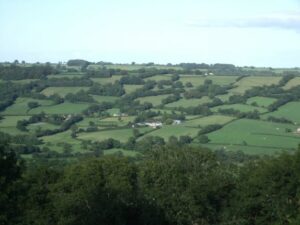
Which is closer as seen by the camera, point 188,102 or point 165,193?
point 165,193

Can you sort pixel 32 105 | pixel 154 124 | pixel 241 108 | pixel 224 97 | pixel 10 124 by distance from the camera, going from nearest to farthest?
pixel 10 124 < pixel 154 124 < pixel 241 108 < pixel 32 105 < pixel 224 97

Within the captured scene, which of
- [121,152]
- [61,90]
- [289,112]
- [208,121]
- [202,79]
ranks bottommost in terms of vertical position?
[121,152]

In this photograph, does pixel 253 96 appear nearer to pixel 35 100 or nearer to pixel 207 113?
pixel 207 113

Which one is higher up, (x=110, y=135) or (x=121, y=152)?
(x=121, y=152)

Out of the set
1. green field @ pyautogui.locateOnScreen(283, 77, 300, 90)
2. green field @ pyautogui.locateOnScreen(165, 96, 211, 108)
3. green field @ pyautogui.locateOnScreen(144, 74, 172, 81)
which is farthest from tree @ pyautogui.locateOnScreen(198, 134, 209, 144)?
green field @ pyautogui.locateOnScreen(144, 74, 172, 81)

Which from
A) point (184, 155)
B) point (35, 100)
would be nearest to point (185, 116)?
point (35, 100)

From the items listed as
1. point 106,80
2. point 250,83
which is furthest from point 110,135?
point 250,83

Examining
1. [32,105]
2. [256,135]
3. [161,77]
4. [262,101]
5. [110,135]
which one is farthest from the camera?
[161,77]

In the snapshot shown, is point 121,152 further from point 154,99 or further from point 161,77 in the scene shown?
point 161,77
